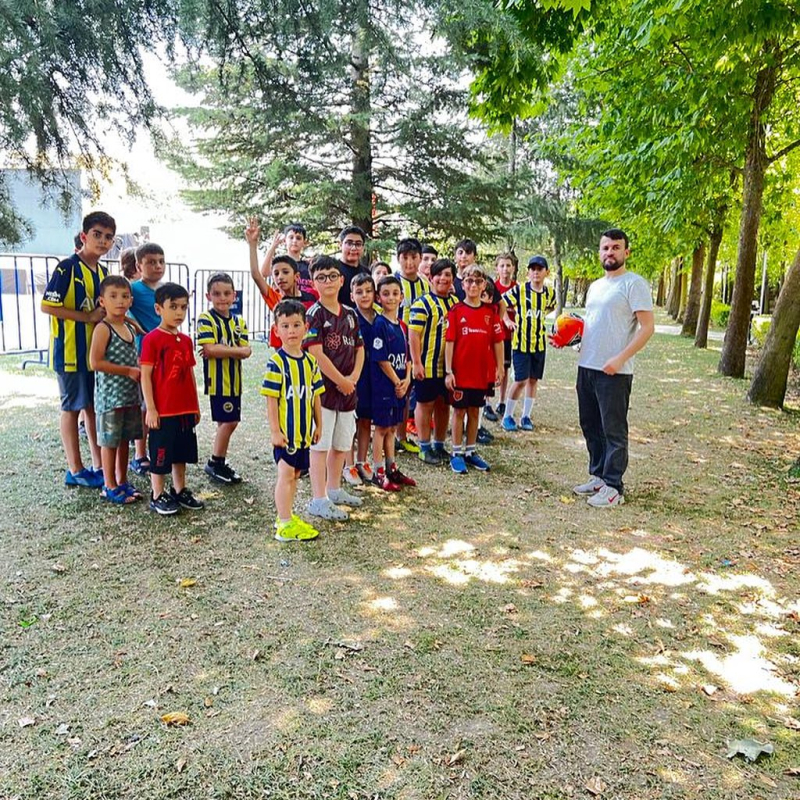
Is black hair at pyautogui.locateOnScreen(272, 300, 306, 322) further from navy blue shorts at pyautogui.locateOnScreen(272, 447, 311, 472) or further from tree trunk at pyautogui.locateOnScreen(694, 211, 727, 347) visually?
tree trunk at pyautogui.locateOnScreen(694, 211, 727, 347)

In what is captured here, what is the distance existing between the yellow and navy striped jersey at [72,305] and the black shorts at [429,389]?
2732 millimetres

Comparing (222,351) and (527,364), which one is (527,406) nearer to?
(527,364)

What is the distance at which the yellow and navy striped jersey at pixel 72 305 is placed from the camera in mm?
4641

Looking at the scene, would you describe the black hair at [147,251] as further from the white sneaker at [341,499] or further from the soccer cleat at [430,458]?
the soccer cleat at [430,458]

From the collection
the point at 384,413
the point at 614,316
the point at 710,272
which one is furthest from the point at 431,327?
the point at 710,272

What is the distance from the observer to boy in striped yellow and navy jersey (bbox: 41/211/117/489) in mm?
4652

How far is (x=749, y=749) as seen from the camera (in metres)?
2.53

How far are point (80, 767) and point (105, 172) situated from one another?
3394 mm

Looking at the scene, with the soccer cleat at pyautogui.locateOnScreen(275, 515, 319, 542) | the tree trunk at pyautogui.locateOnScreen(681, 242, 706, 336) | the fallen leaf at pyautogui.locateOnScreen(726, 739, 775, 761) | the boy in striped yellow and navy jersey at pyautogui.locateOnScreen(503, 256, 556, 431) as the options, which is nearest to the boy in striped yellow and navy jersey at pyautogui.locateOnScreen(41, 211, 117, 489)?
the soccer cleat at pyautogui.locateOnScreen(275, 515, 319, 542)

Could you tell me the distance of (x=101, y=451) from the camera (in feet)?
15.8

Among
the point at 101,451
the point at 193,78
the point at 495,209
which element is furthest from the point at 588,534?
the point at 495,209

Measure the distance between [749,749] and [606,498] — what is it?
2.87 metres

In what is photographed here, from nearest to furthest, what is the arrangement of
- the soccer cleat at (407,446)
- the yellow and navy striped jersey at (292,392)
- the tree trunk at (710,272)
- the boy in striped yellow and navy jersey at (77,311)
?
the yellow and navy striped jersey at (292,392), the boy in striped yellow and navy jersey at (77,311), the soccer cleat at (407,446), the tree trunk at (710,272)

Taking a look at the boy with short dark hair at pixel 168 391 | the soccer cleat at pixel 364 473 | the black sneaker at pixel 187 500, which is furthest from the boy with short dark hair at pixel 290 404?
the soccer cleat at pixel 364 473
